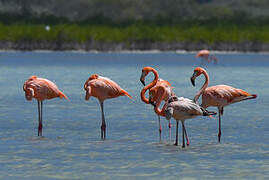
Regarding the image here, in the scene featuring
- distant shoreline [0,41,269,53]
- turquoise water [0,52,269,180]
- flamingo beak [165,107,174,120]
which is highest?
distant shoreline [0,41,269,53]

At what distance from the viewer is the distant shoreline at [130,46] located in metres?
51.4

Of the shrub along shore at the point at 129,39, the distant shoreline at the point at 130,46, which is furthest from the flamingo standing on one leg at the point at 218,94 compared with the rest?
the distant shoreline at the point at 130,46

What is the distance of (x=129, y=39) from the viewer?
5150 cm

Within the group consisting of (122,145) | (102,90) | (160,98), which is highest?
(102,90)

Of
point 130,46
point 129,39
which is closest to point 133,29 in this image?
point 130,46

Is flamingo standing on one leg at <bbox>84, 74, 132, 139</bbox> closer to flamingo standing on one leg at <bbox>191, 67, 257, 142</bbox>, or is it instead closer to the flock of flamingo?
the flock of flamingo

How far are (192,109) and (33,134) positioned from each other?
2.83 m

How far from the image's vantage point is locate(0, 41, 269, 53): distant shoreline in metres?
51.4

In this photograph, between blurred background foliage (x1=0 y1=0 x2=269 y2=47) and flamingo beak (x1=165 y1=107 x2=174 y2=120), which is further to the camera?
blurred background foliage (x1=0 y1=0 x2=269 y2=47)

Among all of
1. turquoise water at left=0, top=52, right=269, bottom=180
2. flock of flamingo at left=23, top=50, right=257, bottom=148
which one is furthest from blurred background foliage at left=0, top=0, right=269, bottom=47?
flock of flamingo at left=23, top=50, right=257, bottom=148

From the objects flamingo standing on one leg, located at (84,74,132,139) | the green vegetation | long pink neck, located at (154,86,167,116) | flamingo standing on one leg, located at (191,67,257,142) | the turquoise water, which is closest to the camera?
the turquoise water

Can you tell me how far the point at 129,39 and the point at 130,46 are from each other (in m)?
1.05

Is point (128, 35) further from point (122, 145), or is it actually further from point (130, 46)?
point (122, 145)

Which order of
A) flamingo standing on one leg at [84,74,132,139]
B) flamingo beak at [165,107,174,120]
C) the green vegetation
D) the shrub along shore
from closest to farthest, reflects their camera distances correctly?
flamingo beak at [165,107,174,120], flamingo standing on one leg at [84,74,132,139], the green vegetation, the shrub along shore
